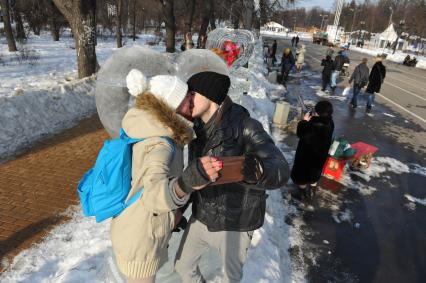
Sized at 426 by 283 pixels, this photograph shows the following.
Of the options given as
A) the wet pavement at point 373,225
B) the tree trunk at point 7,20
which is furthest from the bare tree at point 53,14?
the wet pavement at point 373,225

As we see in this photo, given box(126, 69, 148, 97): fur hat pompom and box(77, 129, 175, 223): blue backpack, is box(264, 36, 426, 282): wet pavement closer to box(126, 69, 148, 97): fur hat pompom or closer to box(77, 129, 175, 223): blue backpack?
box(77, 129, 175, 223): blue backpack

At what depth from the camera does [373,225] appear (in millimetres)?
4816

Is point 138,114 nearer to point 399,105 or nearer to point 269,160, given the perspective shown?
point 269,160

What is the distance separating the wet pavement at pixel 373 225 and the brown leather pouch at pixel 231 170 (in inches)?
111

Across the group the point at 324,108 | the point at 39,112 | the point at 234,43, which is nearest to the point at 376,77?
the point at 234,43

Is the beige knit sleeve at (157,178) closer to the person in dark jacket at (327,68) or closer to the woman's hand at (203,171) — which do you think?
the woman's hand at (203,171)

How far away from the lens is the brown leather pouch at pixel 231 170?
1.38m

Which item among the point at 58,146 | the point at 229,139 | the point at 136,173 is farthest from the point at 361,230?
the point at 58,146

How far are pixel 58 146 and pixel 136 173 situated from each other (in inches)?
206

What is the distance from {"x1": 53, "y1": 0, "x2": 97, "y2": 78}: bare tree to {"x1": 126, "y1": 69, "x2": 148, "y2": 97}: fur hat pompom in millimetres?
8225

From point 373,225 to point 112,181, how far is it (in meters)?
4.45

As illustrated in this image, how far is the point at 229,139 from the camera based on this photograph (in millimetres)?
1893

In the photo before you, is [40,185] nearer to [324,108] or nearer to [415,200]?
[324,108]

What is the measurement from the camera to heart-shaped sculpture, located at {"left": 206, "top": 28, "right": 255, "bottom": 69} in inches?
338
